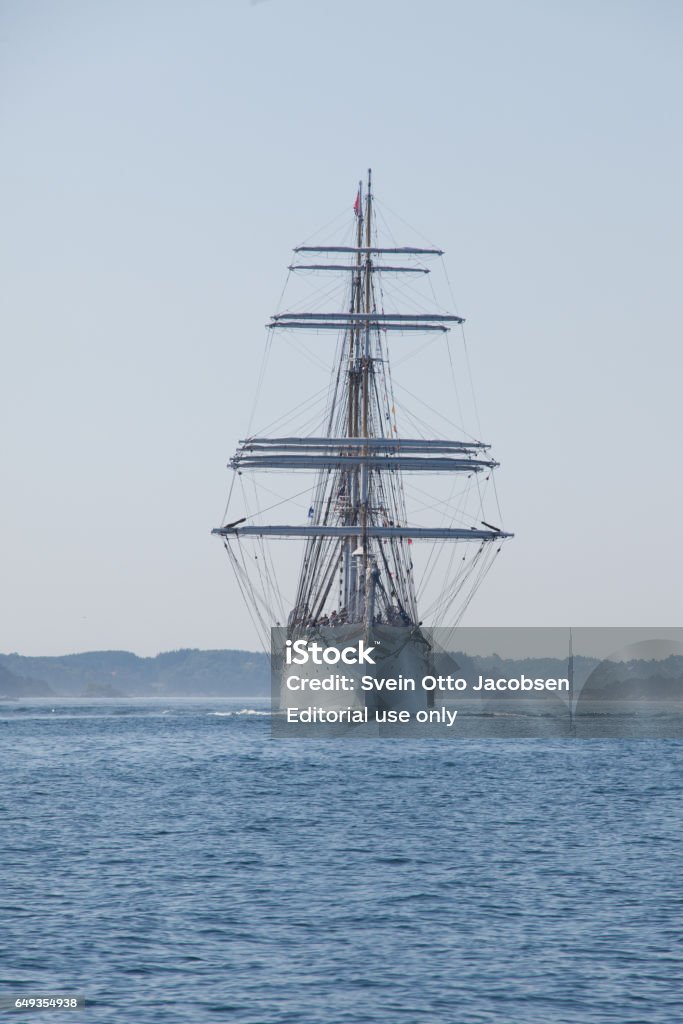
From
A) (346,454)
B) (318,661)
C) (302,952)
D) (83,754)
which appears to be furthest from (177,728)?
(302,952)

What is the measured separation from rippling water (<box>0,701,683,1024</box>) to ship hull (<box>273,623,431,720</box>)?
114 ft

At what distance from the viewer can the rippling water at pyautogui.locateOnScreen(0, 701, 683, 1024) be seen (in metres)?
20.2

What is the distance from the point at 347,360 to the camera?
328 feet

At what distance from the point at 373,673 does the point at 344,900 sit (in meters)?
61.8

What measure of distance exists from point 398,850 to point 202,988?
542 inches

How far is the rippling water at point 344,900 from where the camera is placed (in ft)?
66.1

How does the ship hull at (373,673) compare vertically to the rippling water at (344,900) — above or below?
above

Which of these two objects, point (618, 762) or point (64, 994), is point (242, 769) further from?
point (64, 994)

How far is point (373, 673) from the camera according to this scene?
88.8m

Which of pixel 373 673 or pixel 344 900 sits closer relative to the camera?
pixel 344 900

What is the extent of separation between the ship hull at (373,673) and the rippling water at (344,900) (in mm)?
34664

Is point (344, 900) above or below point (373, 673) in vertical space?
below

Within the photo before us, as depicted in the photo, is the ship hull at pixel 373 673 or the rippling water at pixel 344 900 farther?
the ship hull at pixel 373 673

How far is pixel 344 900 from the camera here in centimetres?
2703
